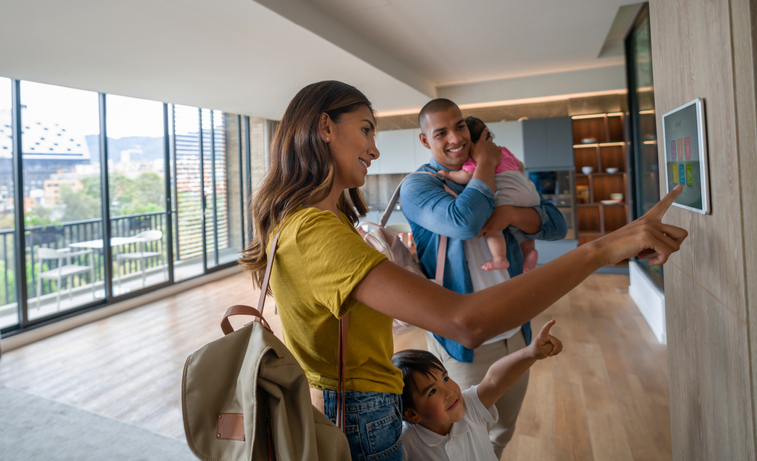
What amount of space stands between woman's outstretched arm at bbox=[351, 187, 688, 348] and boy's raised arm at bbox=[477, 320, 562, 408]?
46cm

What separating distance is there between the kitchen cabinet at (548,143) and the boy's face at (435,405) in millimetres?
6458

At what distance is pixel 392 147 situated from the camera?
835cm

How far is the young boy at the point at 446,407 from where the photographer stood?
1152 millimetres

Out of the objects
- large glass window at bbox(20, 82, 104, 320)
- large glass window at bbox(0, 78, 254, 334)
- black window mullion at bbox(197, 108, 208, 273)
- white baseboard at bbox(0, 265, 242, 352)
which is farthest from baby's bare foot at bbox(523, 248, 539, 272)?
black window mullion at bbox(197, 108, 208, 273)

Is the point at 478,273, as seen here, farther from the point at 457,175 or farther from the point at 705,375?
the point at 705,375

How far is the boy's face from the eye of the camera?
3.78 feet

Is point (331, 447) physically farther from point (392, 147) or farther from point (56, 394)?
point (392, 147)

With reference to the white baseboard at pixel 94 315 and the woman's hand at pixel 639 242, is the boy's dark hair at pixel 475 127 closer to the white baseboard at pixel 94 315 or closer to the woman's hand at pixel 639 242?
the woman's hand at pixel 639 242

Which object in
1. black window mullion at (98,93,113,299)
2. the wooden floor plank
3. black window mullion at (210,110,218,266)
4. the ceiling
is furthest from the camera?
black window mullion at (210,110,218,266)

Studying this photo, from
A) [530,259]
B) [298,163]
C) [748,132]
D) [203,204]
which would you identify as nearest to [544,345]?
[530,259]

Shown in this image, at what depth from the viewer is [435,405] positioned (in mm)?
1150

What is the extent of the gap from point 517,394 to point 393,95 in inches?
233

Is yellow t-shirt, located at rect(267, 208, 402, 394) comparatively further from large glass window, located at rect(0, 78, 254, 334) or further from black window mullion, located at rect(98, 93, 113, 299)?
black window mullion, located at rect(98, 93, 113, 299)

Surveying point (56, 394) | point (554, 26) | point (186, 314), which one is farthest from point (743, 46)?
point (186, 314)
